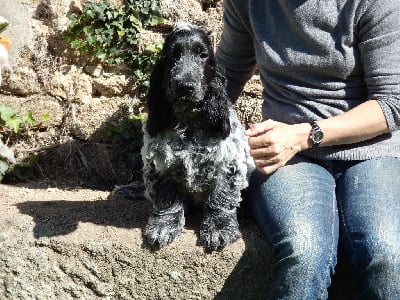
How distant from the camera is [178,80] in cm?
241

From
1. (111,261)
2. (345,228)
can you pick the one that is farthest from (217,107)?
(111,261)

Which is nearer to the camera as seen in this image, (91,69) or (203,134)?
(203,134)

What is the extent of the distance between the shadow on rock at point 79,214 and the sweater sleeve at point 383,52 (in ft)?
3.72

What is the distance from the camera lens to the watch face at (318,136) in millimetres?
2426

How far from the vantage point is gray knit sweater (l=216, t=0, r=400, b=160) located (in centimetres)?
242

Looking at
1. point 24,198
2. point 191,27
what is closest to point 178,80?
point 191,27

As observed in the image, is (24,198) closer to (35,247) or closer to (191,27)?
(35,247)

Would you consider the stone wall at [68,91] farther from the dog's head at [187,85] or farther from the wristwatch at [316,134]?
the wristwatch at [316,134]

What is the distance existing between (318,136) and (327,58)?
31 centimetres

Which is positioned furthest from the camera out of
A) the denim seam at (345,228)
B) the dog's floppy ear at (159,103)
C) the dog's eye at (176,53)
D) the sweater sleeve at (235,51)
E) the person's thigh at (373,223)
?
the sweater sleeve at (235,51)

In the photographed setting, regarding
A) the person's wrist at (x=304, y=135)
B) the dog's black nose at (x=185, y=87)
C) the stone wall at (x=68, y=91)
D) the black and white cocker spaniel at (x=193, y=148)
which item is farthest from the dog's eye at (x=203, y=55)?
the stone wall at (x=68, y=91)

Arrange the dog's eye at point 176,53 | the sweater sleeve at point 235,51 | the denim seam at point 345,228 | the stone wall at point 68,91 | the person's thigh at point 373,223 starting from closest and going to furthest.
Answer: the person's thigh at point 373,223 → the denim seam at point 345,228 → the dog's eye at point 176,53 → the sweater sleeve at point 235,51 → the stone wall at point 68,91

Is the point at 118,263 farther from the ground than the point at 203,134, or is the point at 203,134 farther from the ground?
the point at 203,134

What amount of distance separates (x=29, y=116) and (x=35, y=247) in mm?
1156
